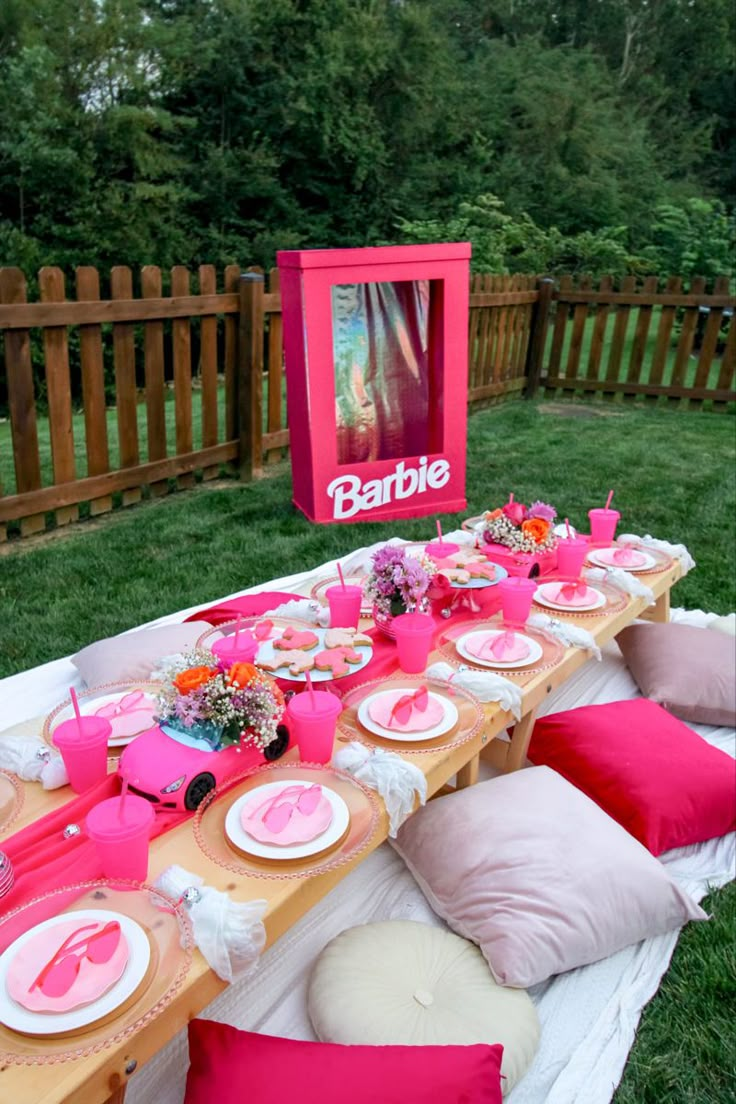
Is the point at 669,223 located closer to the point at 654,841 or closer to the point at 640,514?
the point at 640,514

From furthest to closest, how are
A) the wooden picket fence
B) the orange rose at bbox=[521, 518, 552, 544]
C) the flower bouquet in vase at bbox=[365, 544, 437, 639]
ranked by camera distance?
the wooden picket fence → the orange rose at bbox=[521, 518, 552, 544] → the flower bouquet in vase at bbox=[365, 544, 437, 639]

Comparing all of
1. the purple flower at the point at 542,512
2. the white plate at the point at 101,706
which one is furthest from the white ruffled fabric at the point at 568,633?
the white plate at the point at 101,706

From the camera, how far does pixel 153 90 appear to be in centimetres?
1444

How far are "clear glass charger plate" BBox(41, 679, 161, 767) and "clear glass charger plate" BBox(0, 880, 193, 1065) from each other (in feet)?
1.42

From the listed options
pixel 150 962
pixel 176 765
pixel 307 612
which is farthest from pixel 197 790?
pixel 307 612

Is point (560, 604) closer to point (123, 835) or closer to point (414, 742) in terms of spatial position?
point (414, 742)

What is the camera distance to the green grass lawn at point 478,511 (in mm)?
1748

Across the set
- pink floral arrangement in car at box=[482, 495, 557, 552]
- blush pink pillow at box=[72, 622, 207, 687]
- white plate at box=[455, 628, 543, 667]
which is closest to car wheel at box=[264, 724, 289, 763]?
white plate at box=[455, 628, 543, 667]

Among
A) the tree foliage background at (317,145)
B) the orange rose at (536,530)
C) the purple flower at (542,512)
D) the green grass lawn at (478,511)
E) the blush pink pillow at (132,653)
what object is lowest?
the green grass lawn at (478,511)

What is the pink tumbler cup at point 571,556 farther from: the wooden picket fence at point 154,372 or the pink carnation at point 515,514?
the wooden picket fence at point 154,372

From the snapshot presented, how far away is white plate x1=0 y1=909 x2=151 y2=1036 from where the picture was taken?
1.14 metres

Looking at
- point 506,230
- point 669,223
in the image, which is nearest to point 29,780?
point 506,230

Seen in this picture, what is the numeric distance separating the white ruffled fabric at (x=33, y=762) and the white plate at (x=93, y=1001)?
409mm

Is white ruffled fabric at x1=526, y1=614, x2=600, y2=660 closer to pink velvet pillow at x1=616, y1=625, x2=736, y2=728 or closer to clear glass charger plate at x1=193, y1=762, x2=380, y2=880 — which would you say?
pink velvet pillow at x1=616, y1=625, x2=736, y2=728
